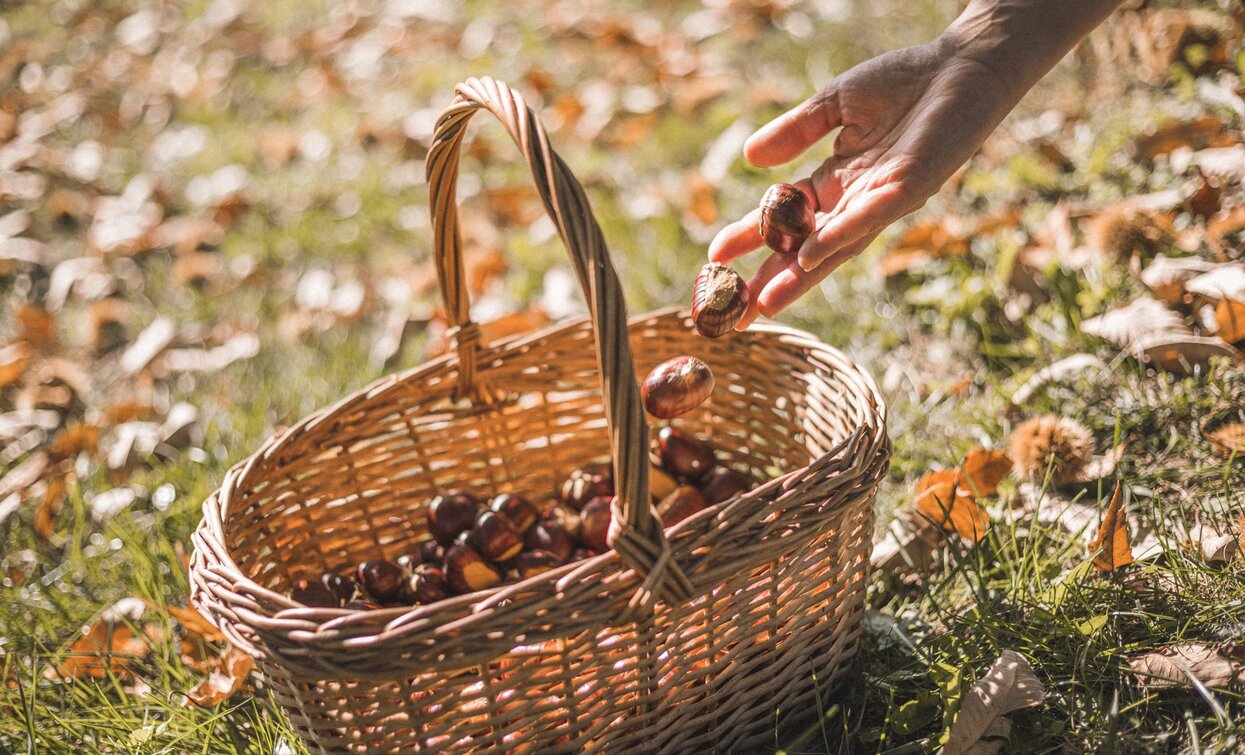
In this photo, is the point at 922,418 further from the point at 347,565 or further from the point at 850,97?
the point at 347,565

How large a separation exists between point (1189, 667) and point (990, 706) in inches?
10.9

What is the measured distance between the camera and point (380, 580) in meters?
1.57

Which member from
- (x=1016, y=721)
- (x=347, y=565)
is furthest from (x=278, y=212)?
(x=1016, y=721)

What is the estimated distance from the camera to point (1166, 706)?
49.8 inches

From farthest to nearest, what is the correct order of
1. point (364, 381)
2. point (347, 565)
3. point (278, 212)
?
point (278, 212), point (364, 381), point (347, 565)

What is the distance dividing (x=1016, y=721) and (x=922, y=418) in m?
0.76

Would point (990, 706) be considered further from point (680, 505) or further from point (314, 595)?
point (314, 595)

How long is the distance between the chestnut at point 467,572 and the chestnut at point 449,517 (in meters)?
0.12

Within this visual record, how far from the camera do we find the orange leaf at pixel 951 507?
1.51 m

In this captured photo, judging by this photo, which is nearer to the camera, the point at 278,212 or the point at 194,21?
the point at 278,212

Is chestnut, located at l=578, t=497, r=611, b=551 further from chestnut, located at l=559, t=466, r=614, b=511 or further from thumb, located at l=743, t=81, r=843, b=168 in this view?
thumb, located at l=743, t=81, r=843, b=168

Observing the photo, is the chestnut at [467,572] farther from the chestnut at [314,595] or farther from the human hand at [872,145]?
the human hand at [872,145]

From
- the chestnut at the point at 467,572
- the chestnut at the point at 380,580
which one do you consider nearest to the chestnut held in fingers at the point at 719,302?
the chestnut at the point at 467,572

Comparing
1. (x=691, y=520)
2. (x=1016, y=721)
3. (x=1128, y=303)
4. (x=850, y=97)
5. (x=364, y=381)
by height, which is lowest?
(x=364, y=381)
